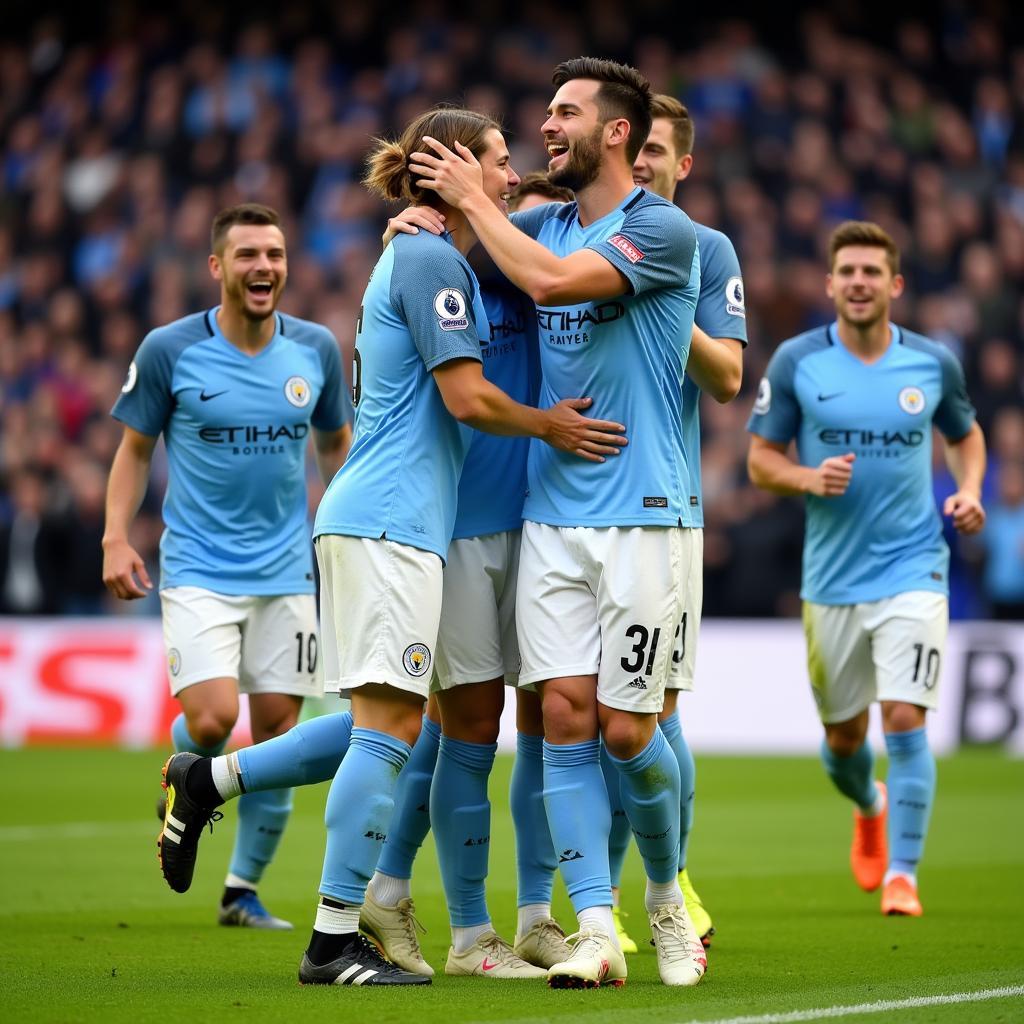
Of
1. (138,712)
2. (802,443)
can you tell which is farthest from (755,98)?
(802,443)

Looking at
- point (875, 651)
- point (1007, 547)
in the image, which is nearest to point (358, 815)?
point (875, 651)

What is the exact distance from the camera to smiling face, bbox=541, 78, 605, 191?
5.63 metres

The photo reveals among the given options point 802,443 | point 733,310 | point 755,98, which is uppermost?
point 755,98

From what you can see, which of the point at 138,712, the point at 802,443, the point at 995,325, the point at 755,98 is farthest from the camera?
the point at 755,98

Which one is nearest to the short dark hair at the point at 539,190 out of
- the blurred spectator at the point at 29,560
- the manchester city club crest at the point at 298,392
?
the manchester city club crest at the point at 298,392

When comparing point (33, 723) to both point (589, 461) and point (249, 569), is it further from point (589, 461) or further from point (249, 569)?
point (589, 461)

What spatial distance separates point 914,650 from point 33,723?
9.95 meters

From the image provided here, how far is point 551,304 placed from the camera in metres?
5.36

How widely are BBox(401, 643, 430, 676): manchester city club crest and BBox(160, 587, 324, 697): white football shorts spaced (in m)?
2.01

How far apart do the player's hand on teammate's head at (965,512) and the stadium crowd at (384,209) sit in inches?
275

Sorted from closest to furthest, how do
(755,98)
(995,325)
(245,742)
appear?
1. (245,742)
2. (995,325)
3. (755,98)

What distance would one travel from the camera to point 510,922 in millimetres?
7105

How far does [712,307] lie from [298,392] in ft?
6.49

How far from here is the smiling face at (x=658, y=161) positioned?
702cm
